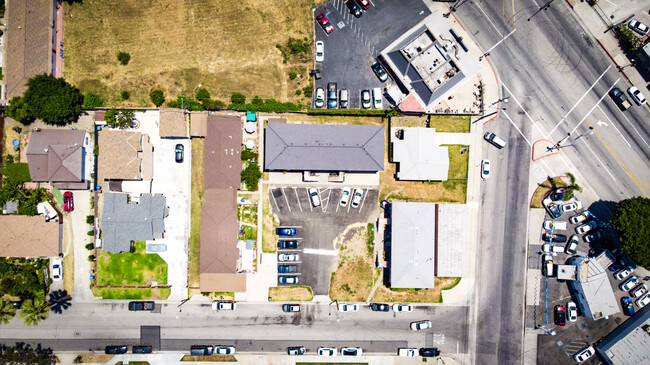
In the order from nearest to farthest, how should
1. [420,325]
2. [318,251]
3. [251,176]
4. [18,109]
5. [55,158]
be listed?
1. [55,158]
2. [18,109]
3. [251,176]
4. [420,325]
5. [318,251]

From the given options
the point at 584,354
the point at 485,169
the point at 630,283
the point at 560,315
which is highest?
the point at 485,169

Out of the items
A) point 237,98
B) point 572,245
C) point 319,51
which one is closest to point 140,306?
point 237,98

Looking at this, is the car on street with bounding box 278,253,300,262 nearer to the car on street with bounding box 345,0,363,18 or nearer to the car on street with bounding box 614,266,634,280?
the car on street with bounding box 345,0,363,18

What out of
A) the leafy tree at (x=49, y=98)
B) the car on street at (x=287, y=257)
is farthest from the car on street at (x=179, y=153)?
the car on street at (x=287, y=257)

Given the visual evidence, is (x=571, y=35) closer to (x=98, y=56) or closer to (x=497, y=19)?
(x=497, y=19)

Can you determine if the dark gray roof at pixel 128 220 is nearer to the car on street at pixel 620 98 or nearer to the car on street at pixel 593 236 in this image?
the car on street at pixel 593 236

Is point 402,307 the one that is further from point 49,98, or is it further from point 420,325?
point 49,98

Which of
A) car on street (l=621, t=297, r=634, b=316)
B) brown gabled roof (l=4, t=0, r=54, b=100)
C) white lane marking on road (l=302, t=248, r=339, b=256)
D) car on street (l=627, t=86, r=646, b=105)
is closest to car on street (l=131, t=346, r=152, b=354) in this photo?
white lane marking on road (l=302, t=248, r=339, b=256)
